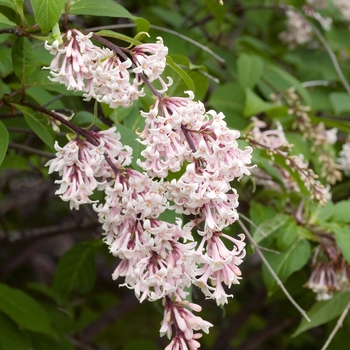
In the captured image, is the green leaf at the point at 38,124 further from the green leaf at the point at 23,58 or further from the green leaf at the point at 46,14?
the green leaf at the point at 46,14

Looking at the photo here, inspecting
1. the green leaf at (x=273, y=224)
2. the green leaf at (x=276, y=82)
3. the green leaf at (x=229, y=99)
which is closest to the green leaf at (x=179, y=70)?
the green leaf at (x=273, y=224)

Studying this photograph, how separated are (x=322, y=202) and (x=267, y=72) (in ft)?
3.64

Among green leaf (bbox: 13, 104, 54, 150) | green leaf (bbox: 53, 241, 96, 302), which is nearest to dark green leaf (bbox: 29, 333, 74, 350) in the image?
green leaf (bbox: 53, 241, 96, 302)

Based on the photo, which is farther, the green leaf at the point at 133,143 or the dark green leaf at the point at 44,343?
the dark green leaf at the point at 44,343

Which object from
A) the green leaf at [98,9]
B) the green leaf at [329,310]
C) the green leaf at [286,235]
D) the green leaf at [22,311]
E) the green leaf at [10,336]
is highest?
the green leaf at [98,9]

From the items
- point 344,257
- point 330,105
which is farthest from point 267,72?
Result: point 344,257

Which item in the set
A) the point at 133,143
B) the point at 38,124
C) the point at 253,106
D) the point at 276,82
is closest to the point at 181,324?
the point at 133,143

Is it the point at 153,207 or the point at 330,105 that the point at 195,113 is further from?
the point at 330,105

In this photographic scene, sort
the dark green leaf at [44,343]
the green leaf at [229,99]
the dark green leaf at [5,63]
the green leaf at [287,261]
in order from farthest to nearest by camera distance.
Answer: the green leaf at [229,99], the dark green leaf at [44,343], the green leaf at [287,261], the dark green leaf at [5,63]

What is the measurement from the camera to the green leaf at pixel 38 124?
130cm

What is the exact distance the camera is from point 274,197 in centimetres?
181

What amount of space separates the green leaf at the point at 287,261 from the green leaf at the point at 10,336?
2.54 ft

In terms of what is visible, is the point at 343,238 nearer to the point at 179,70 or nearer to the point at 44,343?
the point at 179,70

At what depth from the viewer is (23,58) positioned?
126 centimetres
